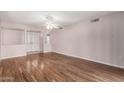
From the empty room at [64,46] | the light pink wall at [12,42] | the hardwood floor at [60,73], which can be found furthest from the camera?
the light pink wall at [12,42]

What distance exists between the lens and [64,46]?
7.29 m

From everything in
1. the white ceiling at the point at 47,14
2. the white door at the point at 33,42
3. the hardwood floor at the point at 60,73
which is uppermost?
the white ceiling at the point at 47,14

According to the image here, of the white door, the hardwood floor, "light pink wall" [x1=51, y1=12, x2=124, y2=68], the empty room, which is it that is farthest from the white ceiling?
the white door

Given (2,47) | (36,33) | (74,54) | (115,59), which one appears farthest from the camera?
(36,33)

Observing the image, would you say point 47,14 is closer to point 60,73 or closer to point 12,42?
point 60,73

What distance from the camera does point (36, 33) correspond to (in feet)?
25.5

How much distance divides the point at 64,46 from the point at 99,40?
3063 mm

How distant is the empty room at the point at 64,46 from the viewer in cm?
322

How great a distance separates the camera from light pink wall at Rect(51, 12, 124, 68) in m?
3.93

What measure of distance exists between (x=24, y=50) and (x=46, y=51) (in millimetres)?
2044

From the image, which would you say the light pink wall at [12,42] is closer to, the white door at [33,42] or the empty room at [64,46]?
the empty room at [64,46]

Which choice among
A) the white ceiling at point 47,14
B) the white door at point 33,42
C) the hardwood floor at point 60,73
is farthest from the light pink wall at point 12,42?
the hardwood floor at point 60,73
